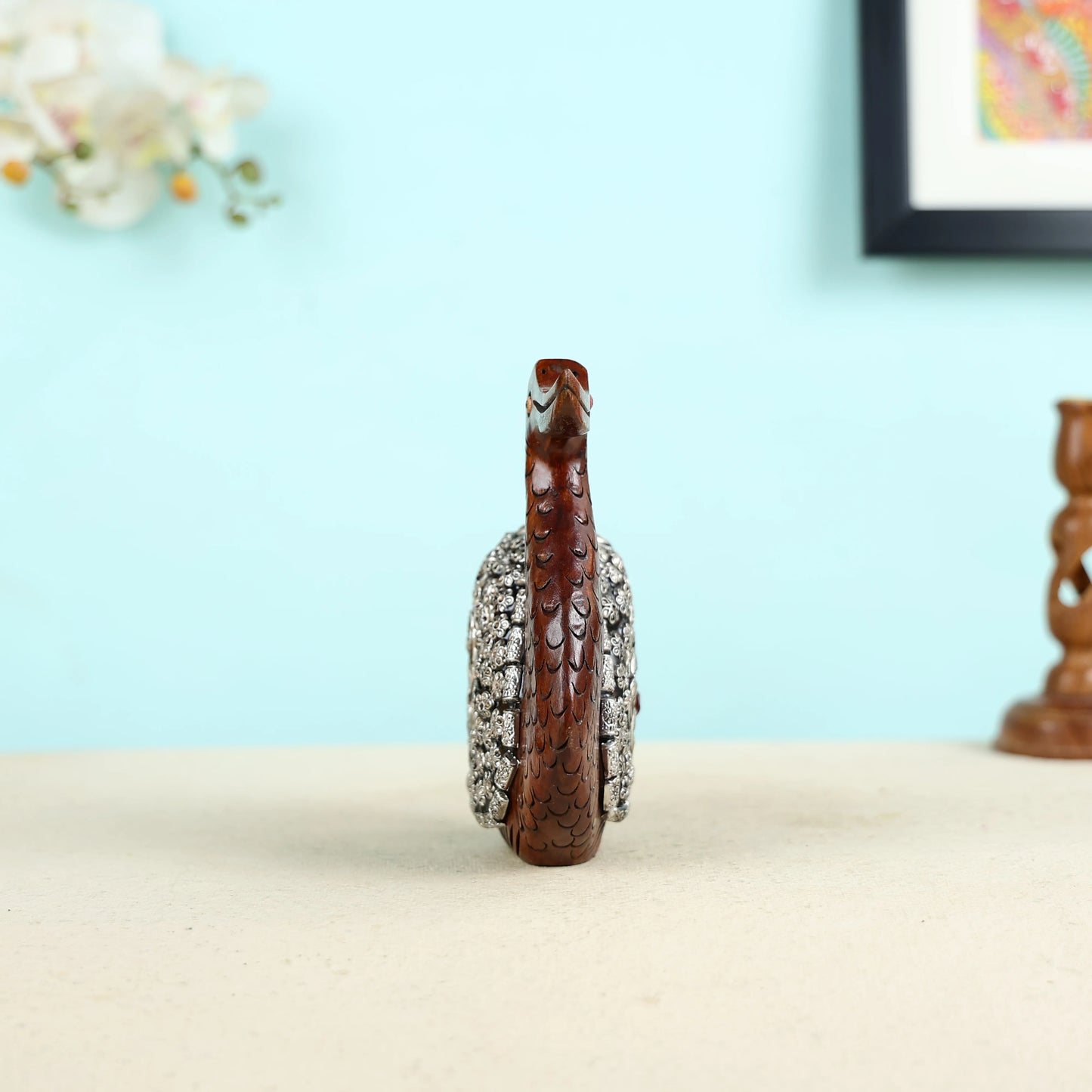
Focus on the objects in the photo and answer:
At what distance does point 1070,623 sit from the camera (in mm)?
1017

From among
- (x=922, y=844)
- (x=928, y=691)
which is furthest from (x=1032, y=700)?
(x=922, y=844)

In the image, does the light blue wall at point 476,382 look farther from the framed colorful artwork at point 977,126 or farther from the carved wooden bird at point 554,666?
the carved wooden bird at point 554,666

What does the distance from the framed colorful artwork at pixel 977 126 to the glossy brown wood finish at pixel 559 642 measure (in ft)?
2.35

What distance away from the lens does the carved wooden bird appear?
613mm

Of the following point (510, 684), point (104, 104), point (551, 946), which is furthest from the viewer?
point (104, 104)

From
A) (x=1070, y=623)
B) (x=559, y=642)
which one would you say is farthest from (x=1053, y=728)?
(x=559, y=642)

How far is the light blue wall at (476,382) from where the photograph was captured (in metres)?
1.24

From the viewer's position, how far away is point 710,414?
1.27 meters

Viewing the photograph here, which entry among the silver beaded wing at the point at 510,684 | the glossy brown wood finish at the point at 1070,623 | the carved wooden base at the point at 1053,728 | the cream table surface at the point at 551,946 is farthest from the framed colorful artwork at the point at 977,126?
the silver beaded wing at the point at 510,684

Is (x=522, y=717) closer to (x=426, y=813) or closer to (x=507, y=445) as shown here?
(x=426, y=813)

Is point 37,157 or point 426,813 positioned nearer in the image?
point 426,813

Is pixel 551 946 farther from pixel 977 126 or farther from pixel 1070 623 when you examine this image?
pixel 977 126

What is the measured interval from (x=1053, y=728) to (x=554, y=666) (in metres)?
0.59

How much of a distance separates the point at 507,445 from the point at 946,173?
546 mm
